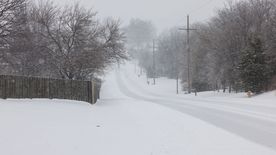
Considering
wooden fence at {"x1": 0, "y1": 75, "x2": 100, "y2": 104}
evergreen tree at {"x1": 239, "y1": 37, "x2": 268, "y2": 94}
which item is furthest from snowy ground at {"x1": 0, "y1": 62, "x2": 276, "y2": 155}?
evergreen tree at {"x1": 239, "y1": 37, "x2": 268, "y2": 94}

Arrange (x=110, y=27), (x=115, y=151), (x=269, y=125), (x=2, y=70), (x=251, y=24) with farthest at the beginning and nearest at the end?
(x=251, y=24)
(x=110, y=27)
(x=2, y=70)
(x=269, y=125)
(x=115, y=151)

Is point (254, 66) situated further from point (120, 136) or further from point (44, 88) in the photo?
point (120, 136)

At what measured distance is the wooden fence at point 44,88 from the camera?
19797mm

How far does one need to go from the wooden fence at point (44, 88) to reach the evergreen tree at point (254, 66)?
16.6m

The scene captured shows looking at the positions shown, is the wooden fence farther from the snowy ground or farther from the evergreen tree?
the evergreen tree

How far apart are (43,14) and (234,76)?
78.7 feet

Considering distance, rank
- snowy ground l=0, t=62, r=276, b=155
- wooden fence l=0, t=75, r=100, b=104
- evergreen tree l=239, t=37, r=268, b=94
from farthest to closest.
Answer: evergreen tree l=239, t=37, r=268, b=94
wooden fence l=0, t=75, r=100, b=104
snowy ground l=0, t=62, r=276, b=155

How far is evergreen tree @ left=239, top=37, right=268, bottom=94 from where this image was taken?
41.6m

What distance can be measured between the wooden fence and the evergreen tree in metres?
16.6

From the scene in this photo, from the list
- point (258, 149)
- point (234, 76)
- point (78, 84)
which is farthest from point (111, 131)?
point (234, 76)

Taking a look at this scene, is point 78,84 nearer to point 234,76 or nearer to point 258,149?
point 258,149

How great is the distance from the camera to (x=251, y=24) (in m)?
51.8

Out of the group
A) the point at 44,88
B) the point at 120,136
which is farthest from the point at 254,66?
the point at 120,136

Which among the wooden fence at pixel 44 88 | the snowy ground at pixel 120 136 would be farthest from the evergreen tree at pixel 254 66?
the snowy ground at pixel 120 136
